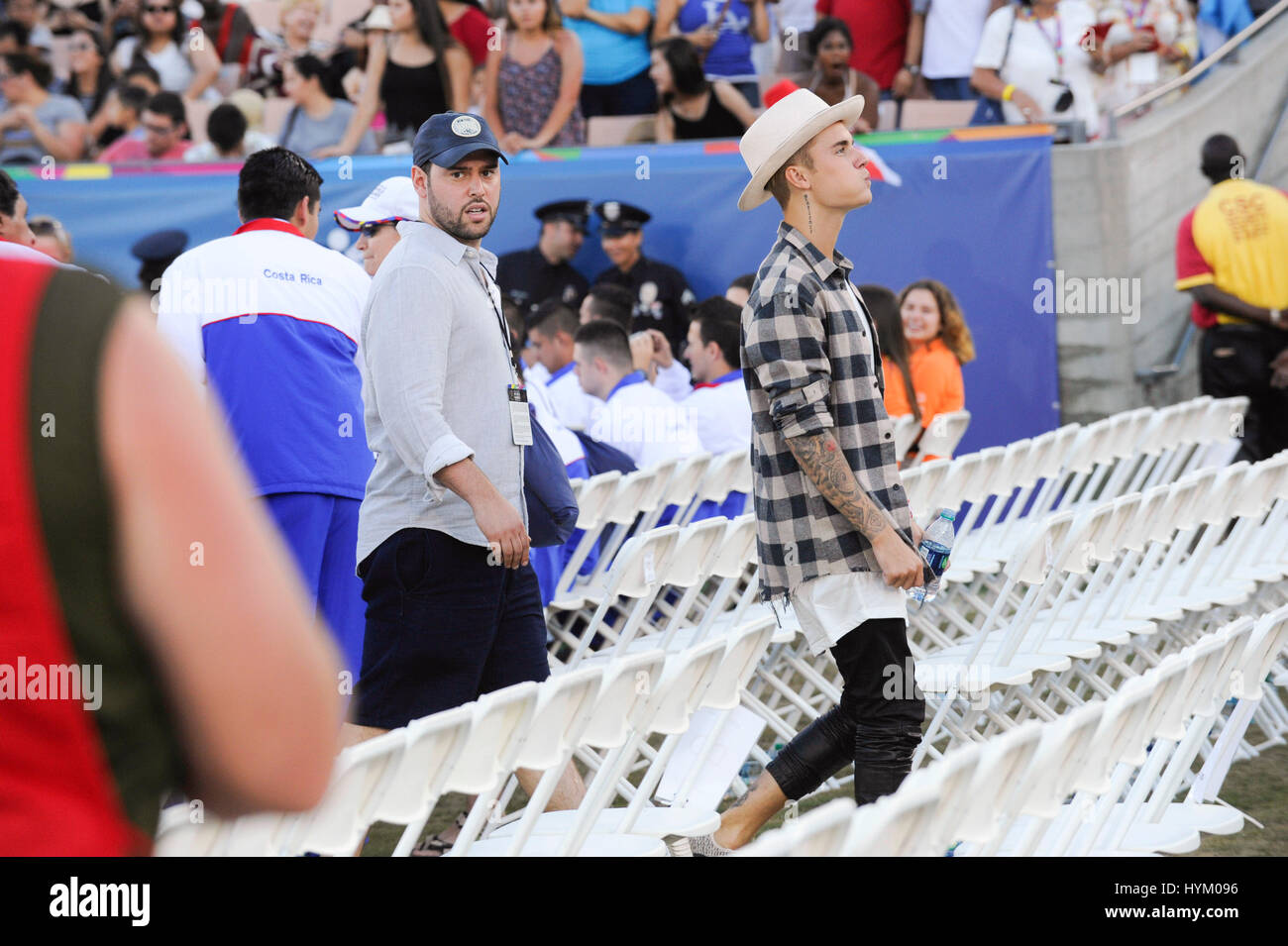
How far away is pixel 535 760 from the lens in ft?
9.83

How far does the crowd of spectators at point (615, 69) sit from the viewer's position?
9.54 meters

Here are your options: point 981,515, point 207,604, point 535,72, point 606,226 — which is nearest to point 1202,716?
point 207,604

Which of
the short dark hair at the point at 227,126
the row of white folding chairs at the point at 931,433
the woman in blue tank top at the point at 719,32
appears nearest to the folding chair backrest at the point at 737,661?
the row of white folding chairs at the point at 931,433

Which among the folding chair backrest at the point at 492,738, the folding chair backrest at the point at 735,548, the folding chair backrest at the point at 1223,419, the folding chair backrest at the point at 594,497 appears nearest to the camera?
the folding chair backrest at the point at 492,738

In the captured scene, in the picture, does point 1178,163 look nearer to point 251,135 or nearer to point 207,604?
point 251,135

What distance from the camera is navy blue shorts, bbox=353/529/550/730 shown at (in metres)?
3.65

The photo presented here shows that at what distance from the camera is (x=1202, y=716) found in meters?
3.29

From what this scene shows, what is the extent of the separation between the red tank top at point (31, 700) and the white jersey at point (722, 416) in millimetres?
5916

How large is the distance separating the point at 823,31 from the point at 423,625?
262 inches

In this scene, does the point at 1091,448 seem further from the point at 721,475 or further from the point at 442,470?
the point at 442,470

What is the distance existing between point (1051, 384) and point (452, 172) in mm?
6028

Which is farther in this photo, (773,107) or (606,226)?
(606,226)

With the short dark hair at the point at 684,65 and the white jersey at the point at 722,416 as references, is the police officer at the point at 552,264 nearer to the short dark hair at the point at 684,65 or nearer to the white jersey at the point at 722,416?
the short dark hair at the point at 684,65

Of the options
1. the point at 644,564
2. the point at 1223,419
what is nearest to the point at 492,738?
the point at 644,564
